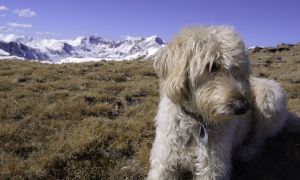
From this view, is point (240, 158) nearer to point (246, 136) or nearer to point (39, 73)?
point (246, 136)

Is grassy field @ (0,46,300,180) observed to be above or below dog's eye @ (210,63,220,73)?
below

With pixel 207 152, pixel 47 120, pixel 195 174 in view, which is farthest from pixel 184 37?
pixel 47 120

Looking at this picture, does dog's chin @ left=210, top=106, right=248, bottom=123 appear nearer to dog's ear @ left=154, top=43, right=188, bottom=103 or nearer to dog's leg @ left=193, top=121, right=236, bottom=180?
dog's ear @ left=154, top=43, right=188, bottom=103

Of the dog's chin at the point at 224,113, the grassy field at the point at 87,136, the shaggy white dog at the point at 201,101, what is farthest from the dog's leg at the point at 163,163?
the dog's chin at the point at 224,113

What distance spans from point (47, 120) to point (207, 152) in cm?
441

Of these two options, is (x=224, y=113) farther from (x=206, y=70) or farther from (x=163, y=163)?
(x=163, y=163)

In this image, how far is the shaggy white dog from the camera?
15.6ft

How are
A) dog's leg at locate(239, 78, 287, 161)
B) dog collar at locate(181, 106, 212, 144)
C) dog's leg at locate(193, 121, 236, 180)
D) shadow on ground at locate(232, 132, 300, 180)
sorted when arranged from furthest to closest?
dog's leg at locate(239, 78, 287, 161)
shadow on ground at locate(232, 132, 300, 180)
dog's leg at locate(193, 121, 236, 180)
dog collar at locate(181, 106, 212, 144)

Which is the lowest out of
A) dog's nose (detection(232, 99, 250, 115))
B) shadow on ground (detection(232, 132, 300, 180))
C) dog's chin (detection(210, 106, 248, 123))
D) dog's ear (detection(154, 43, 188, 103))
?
shadow on ground (detection(232, 132, 300, 180))

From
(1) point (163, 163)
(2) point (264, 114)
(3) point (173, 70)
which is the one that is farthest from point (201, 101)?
(2) point (264, 114)

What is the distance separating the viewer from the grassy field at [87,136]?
22.6ft

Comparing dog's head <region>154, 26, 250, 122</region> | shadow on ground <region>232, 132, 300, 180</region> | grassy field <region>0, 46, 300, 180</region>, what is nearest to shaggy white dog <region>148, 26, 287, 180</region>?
dog's head <region>154, 26, 250, 122</region>

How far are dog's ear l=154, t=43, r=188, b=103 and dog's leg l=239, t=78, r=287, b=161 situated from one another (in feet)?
10.2

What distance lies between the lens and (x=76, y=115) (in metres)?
9.32
